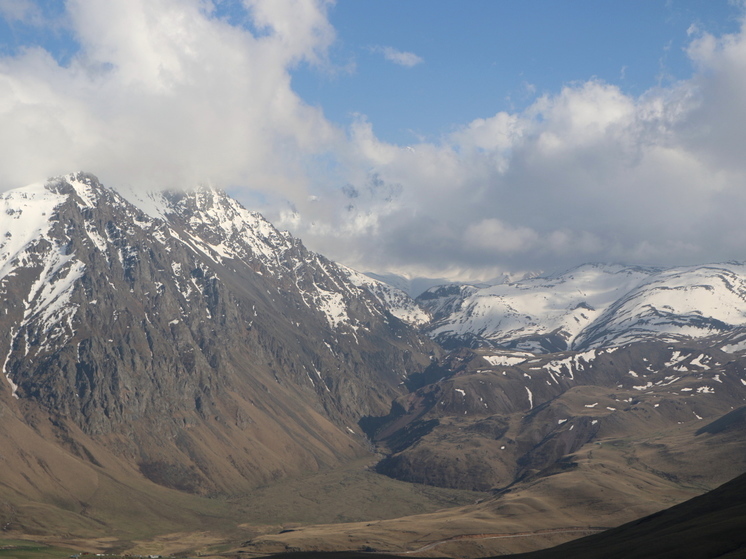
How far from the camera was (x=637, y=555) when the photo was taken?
19562 cm

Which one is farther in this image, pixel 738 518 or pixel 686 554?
pixel 738 518

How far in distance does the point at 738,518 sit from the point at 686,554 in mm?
21780

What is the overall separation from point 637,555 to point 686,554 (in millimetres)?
15054

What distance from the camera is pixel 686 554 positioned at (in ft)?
601

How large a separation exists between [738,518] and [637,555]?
26576mm

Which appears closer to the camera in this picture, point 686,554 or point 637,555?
point 686,554

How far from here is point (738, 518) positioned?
640 feet
